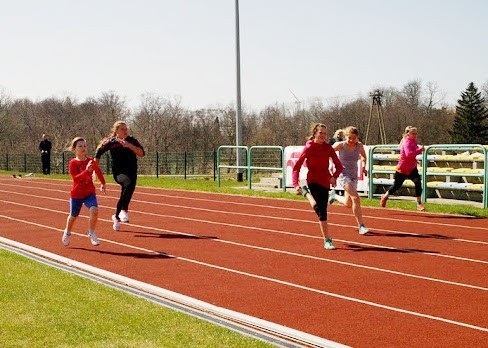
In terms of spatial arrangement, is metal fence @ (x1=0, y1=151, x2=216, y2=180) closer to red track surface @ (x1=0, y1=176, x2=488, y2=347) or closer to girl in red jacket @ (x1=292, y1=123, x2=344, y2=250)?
red track surface @ (x1=0, y1=176, x2=488, y2=347)

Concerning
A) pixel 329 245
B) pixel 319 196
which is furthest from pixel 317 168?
pixel 329 245

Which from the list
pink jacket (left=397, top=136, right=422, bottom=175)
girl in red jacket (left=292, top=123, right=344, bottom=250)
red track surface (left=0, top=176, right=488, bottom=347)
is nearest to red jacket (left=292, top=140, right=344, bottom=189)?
girl in red jacket (left=292, top=123, right=344, bottom=250)

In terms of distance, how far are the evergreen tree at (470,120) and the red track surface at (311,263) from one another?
6614cm

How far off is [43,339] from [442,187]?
1308 centimetres

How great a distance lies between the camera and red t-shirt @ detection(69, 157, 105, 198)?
10.6 meters

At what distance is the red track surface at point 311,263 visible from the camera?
248 inches

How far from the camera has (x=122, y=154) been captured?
12820mm

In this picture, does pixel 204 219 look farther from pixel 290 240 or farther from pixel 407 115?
pixel 407 115

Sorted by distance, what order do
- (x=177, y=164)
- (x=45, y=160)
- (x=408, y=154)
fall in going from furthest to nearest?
(x=45, y=160), (x=177, y=164), (x=408, y=154)

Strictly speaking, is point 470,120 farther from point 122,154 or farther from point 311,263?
point 311,263

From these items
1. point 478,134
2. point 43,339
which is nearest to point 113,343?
point 43,339

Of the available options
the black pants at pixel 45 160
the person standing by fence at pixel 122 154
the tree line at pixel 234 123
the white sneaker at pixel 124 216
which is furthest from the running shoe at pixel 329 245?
the tree line at pixel 234 123

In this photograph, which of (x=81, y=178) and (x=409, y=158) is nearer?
(x=81, y=178)

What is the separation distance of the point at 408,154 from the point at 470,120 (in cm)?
6852
